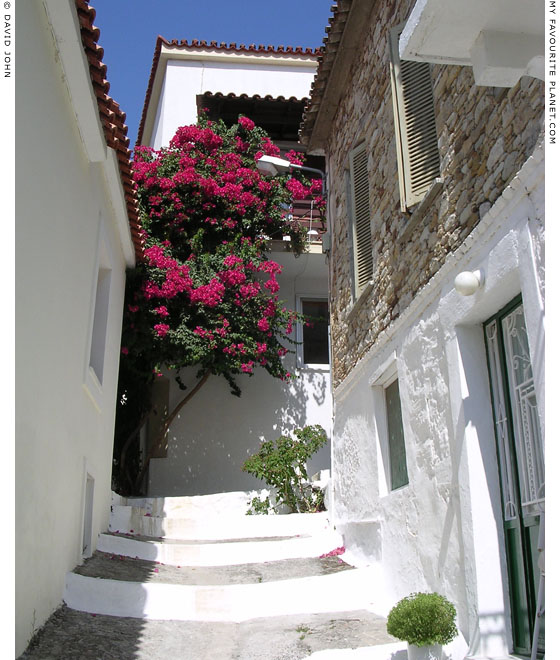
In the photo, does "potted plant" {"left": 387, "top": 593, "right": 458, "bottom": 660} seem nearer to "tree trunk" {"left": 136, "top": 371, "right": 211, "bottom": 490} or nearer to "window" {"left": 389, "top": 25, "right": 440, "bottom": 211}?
"window" {"left": 389, "top": 25, "right": 440, "bottom": 211}

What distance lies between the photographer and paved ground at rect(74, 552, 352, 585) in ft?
22.6

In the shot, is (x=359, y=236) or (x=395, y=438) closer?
(x=395, y=438)

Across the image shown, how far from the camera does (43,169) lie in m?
5.20

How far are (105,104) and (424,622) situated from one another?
5.16 meters

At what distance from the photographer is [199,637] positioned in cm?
579

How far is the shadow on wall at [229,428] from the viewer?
11.8m

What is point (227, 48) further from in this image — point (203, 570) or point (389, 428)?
point (203, 570)

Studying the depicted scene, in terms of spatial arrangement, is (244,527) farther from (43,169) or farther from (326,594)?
(43,169)

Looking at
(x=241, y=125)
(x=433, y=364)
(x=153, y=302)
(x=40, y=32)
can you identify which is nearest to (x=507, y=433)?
(x=433, y=364)

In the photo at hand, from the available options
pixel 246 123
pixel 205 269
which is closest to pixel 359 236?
pixel 205 269

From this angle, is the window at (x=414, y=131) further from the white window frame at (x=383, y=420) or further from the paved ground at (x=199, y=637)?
the paved ground at (x=199, y=637)

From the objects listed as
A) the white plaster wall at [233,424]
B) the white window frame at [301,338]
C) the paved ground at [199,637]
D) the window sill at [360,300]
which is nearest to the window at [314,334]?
the white window frame at [301,338]

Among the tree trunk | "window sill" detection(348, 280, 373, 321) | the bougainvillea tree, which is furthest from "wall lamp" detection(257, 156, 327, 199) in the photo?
"window sill" detection(348, 280, 373, 321)

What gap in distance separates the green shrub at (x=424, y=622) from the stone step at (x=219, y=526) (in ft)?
14.0
